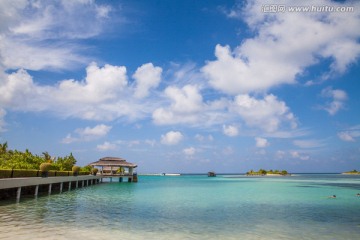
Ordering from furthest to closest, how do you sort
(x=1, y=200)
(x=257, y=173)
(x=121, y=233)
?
(x=257, y=173)
(x=1, y=200)
(x=121, y=233)

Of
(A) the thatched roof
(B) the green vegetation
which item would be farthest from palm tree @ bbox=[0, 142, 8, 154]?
(A) the thatched roof

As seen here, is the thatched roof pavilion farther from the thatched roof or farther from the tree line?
the tree line

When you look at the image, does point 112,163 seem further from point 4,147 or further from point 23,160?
point 23,160

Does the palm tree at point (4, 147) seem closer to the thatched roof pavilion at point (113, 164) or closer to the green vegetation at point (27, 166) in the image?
the green vegetation at point (27, 166)

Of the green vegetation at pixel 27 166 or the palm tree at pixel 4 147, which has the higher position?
the palm tree at pixel 4 147

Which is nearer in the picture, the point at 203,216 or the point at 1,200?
the point at 203,216

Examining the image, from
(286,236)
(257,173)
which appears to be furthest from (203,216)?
(257,173)

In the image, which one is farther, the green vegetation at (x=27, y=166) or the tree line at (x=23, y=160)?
the tree line at (x=23, y=160)

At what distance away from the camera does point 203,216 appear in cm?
1764

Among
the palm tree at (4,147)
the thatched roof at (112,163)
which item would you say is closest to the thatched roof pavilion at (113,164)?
the thatched roof at (112,163)

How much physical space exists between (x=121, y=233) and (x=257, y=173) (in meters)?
160

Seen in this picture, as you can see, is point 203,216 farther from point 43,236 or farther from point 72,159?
point 72,159

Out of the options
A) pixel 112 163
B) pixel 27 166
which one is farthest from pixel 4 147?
pixel 27 166

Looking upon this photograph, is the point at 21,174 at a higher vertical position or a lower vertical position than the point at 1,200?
higher
